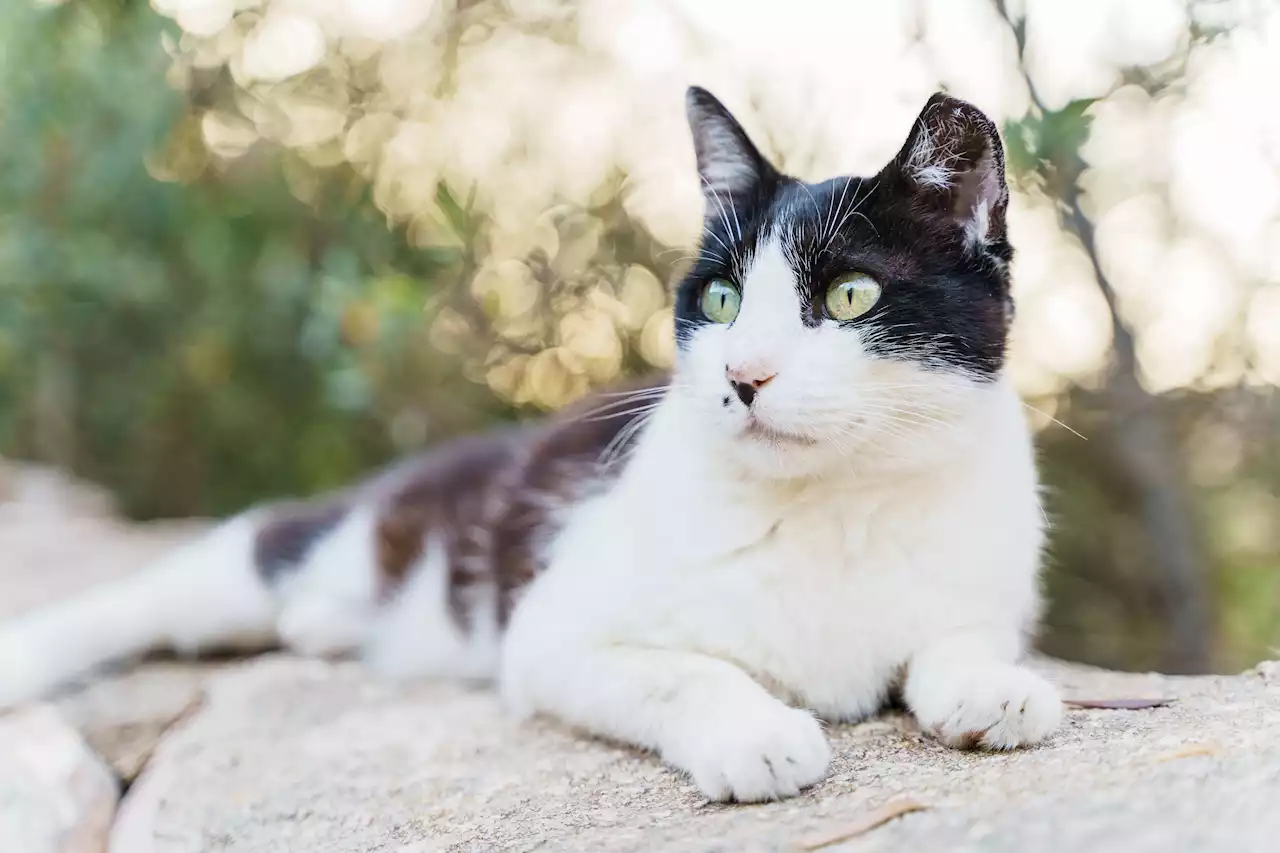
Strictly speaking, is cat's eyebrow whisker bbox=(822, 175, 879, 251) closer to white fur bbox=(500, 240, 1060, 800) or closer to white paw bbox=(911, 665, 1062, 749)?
white fur bbox=(500, 240, 1060, 800)

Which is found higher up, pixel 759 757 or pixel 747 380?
pixel 747 380

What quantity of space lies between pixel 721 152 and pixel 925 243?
398mm

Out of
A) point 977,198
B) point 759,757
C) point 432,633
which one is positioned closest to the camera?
point 759,757

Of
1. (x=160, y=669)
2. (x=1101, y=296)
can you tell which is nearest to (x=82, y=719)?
(x=160, y=669)

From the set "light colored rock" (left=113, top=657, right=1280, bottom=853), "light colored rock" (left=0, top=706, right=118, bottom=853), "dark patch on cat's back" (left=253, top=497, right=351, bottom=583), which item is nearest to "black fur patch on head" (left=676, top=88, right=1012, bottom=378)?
"light colored rock" (left=113, top=657, right=1280, bottom=853)

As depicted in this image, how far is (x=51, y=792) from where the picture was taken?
1438 millimetres

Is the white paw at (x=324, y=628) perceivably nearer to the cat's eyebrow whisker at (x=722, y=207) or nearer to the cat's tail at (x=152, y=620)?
the cat's tail at (x=152, y=620)

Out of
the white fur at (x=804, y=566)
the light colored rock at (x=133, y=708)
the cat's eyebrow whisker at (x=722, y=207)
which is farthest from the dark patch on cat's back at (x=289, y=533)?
the cat's eyebrow whisker at (x=722, y=207)

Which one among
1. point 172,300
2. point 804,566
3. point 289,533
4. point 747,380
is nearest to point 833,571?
point 804,566

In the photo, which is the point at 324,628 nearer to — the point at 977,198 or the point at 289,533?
the point at 289,533

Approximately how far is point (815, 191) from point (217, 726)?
4.42 feet

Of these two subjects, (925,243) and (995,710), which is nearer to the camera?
(995,710)

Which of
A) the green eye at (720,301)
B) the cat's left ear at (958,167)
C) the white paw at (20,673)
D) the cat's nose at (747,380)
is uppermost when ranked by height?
the cat's left ear at (958,167)

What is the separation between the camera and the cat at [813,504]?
1.25m
